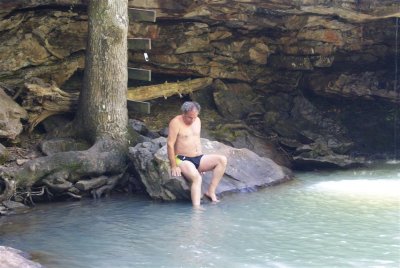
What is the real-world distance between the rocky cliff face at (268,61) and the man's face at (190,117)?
4272mm

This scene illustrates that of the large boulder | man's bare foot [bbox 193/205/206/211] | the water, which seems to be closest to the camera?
the water

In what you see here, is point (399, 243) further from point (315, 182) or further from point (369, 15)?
point (369, 15)

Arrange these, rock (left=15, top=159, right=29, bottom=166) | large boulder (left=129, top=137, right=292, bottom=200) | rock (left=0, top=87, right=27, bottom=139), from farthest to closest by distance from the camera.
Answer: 1. rock (left=0, top=87, right=27, bottom=139)
2. rock (left=15, top=159, right=29, bottom=166)
3. large boulder (left=129, top=137, right=292, bottom=200)

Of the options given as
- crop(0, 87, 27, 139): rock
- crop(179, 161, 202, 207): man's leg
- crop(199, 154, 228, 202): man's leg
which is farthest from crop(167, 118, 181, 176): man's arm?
crop(0, 87, 27, 139): rock

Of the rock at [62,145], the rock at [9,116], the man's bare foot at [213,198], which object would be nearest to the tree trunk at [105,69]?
the rock at [62,145]

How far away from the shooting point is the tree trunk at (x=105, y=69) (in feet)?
35.6

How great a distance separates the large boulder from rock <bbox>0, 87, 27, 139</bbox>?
2.30m

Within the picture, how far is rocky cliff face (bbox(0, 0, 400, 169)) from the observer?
40.6 ft

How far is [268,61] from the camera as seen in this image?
15.7 meters

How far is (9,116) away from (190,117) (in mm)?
3892

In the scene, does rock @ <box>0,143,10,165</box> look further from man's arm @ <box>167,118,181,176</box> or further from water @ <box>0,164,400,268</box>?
man's arm @ <box>167,118,181,176</box>

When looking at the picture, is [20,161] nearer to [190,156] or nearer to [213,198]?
[190,156]

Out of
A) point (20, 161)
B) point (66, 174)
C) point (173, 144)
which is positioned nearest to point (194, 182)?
point (173, 144)

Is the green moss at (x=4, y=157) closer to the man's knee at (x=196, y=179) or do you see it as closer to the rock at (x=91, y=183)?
the rock at (x=91, y=183)
